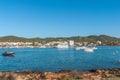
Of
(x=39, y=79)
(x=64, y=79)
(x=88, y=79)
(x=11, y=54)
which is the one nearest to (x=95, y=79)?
(x=88, y=79)

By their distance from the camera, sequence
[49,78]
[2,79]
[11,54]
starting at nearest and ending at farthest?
[2,79] < [49,78] < [11,54]

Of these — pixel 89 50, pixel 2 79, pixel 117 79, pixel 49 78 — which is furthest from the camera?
pixel 89 50

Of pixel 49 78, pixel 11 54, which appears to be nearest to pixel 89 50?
pixel 11 54

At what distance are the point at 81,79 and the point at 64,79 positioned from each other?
2.23 meters

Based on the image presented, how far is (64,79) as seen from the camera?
25656 millimetres

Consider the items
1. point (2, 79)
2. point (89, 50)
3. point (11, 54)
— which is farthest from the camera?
point (89, 50)

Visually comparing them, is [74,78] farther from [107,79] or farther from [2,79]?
[2,79]

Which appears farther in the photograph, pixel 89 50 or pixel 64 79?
pixel 89 50

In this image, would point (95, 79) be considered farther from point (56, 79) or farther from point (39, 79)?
point (39, 79)

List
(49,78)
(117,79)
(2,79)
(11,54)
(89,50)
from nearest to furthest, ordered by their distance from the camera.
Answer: (2,79) → (117,79) → (49,78) → (11,54) → (89,50)

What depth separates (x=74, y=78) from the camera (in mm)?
27922

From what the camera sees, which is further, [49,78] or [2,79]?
[49,78]

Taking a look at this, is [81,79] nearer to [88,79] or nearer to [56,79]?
[88,79]

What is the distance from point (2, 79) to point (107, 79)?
9.31 meters
